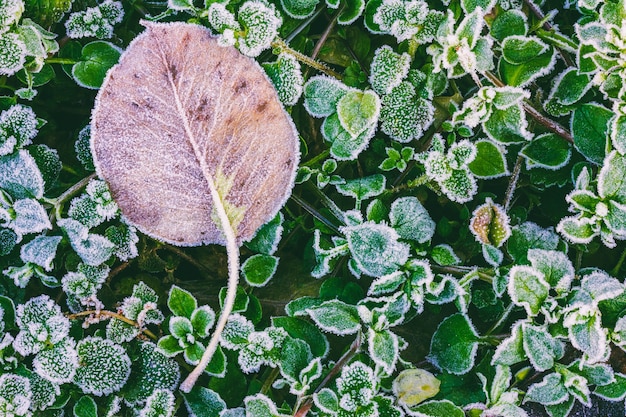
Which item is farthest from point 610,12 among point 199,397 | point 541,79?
point 199,397

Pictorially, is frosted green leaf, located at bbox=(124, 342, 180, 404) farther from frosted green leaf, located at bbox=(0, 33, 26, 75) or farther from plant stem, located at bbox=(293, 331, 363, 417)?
frosted green leaf, located at bbox=(0, 33, 26, 75)

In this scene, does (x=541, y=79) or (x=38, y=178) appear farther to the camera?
(x=541, y=79)

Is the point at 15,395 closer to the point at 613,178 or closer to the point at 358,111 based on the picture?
the point at 358,111

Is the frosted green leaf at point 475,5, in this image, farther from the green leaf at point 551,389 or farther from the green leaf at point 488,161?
the green leaf at point 551,389

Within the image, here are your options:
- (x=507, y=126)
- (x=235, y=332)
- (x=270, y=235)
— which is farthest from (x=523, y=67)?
(x=235, y=332)

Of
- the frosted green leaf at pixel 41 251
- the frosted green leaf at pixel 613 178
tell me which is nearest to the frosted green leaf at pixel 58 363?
the frosted green leaf at pixel 41 251

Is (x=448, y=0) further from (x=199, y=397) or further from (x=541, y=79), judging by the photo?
(x=199, y=397)
